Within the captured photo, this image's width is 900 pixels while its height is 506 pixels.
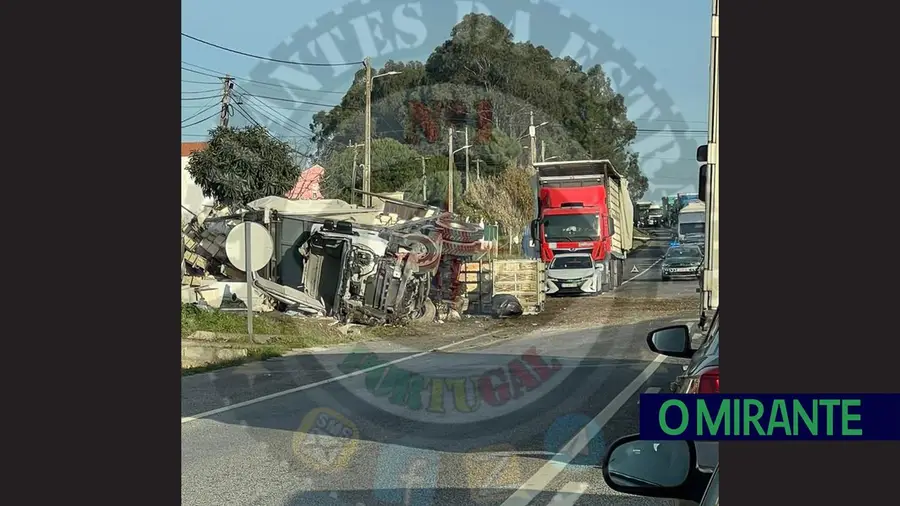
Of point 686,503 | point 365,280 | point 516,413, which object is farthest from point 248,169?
point 686,503

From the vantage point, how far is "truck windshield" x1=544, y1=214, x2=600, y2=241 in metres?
28.1

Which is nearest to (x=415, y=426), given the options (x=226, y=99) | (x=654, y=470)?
(x=654, y=470)

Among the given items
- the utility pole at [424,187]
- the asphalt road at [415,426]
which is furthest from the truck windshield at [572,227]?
the asphalt road at [415,426]

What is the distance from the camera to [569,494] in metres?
6.46

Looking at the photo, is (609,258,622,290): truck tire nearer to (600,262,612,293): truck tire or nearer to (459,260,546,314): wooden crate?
(600,262,612,293): truck tire

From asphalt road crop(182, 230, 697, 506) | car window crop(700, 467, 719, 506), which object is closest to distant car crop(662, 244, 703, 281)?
asphalt road crop(182, 230, 697, 506)

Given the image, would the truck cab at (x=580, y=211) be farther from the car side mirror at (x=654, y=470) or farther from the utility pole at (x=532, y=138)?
the car side mirror at (x=654, y=470)

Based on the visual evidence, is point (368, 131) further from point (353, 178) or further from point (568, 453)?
point (568, 453)

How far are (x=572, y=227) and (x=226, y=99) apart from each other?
15.1m

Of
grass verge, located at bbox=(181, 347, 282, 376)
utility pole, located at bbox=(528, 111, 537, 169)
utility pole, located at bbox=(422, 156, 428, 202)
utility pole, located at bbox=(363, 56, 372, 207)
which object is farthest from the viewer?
utility pole, located at bbox=(422, 156, 428, 202)

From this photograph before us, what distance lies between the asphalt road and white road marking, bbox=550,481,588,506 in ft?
0.05

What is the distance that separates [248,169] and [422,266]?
4335mm

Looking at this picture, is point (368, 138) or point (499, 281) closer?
point (368, 138)

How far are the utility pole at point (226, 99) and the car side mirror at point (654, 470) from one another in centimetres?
904
